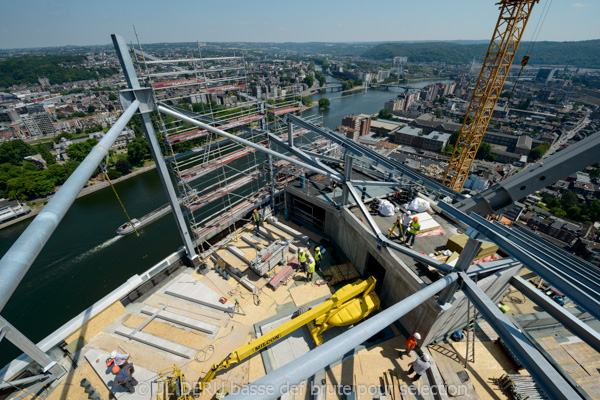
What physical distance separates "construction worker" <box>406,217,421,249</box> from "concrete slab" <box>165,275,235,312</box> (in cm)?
956

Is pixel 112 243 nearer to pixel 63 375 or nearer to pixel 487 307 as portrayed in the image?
pixel 63 375

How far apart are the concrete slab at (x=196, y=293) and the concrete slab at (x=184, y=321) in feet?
3.12

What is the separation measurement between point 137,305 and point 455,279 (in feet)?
46.7

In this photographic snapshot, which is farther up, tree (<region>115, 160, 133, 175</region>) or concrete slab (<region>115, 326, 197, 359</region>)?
concrete slab (<region>115, 326, 197, 359</region>)

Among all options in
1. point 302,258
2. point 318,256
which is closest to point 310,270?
point 302,258

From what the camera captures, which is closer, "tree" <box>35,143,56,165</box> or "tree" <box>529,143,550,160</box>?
"tree" <box>35,143,56,165</box>

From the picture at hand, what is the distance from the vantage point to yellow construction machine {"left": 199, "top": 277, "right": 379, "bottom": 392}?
9.40 meters

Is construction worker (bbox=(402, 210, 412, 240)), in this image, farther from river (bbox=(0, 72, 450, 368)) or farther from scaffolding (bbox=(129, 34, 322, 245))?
river (bbox=(0, 72, 450, 368))

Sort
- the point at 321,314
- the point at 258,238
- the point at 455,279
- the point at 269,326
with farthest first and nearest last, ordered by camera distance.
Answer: the point at 258,238 < the point at 269,326 < the point at 321,314 < the point at 455,279

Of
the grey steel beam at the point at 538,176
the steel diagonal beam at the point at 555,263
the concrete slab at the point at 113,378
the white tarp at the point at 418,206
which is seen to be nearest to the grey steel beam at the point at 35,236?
the concrete slab at the point at 113,378

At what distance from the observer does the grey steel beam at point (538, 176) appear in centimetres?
717

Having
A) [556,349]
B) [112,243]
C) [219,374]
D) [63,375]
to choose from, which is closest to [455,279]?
[556,349]

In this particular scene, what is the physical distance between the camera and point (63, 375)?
31.2ft

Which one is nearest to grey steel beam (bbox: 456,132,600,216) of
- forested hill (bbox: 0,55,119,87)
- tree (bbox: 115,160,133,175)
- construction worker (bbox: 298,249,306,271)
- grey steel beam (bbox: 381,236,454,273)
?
grey steel beam (bbox: 381,236,454,273)
